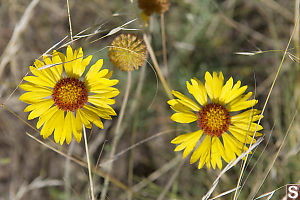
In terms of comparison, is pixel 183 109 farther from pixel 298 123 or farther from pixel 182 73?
pixel 298 123

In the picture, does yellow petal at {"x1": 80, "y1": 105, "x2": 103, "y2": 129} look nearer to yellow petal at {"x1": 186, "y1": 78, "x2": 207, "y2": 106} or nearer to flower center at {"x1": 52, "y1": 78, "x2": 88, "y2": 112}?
flower center at {"x1": 52, "y1": 78, "x2": 88, "y2": 112}

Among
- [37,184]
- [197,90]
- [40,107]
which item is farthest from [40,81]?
[37,184]

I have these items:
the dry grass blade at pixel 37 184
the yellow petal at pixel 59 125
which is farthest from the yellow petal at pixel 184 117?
the dry grass blade at pixel 37 184

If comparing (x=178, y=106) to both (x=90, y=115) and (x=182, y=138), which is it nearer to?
(x=182, y=138)

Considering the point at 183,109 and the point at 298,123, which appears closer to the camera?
the point at 183,109

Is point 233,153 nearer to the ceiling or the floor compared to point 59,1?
nearer to the floor

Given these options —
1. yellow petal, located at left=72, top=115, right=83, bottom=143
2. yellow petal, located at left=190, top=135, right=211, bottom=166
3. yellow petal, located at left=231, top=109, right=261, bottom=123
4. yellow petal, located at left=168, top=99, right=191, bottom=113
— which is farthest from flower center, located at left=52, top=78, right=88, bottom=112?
yellow petal, located at left=231, top=109, right=261, bottom=123

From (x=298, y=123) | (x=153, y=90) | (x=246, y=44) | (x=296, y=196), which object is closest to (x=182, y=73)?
(x=153, y=90)

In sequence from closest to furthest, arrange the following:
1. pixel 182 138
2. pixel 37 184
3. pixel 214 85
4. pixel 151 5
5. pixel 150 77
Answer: pixel 182 138
pixel 214 85
pixel 151 5
pixel 37 184
pixel 150 77
